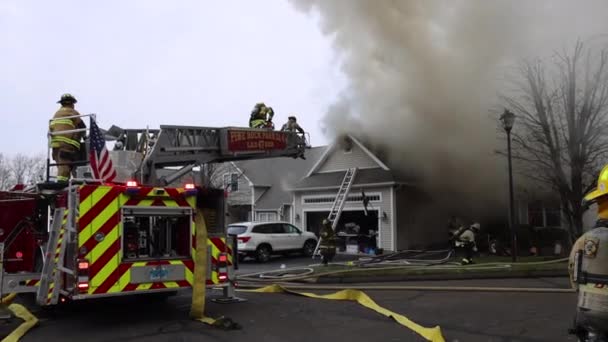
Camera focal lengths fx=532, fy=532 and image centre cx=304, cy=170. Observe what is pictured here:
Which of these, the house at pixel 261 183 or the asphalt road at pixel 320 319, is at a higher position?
the house at pixel 261 183

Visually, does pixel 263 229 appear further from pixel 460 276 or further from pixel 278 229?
pixel 460 276

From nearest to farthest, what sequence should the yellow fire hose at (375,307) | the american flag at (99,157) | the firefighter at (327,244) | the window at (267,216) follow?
1. the yellow fire hose at (375,307)
2. the american flag at (99,157)
3. the firefighter at (327,244)
4. the window at (267,216)

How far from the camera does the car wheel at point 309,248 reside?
19.4 metres

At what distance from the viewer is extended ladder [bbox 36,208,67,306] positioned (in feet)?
20.8

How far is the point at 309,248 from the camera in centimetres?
1952

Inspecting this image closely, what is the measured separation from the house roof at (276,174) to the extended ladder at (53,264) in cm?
2347

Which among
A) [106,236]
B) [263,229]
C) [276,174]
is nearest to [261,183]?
[276,174]

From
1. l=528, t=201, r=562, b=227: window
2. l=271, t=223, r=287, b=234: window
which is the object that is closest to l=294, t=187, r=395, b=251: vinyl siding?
l=271, t=223, r=287, b=234: window

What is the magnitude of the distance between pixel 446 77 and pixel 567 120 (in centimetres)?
438

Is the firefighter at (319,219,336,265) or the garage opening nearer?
the firefighter at (319,219,336,265)

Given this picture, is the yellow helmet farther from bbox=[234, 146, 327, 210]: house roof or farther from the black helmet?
bbox=[234, 146, 327, 210]: house roof

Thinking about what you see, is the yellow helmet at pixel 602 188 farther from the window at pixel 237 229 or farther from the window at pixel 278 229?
the window at pixel 278 229

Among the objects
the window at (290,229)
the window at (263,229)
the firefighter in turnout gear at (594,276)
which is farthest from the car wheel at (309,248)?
the firefighter in turnout gear at (594,276)

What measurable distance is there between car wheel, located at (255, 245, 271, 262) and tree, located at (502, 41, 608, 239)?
841cm
